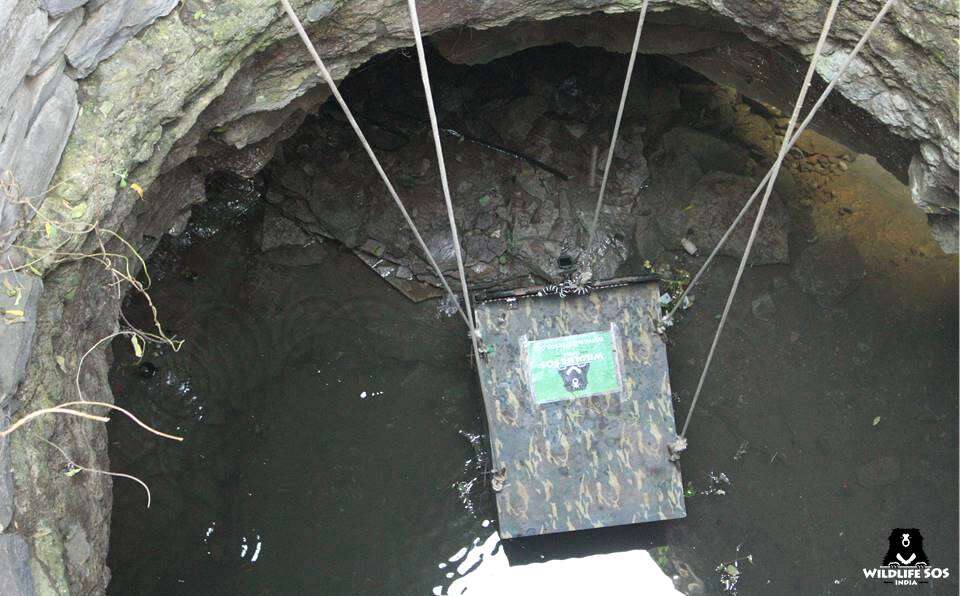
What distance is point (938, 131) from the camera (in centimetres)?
290

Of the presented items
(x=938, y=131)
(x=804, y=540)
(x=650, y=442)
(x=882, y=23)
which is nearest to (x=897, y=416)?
(x=804, y=540)

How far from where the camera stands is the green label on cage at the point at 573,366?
11.9 feet

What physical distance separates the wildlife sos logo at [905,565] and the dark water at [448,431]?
0.04m

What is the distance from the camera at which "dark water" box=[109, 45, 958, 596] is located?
3.79 metres

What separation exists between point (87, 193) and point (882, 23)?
8.28 feet

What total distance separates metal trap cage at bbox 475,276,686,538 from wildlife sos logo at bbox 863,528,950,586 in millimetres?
973

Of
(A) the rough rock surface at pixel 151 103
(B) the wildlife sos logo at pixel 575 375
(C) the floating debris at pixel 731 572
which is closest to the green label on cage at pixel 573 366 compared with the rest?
(B) the wildlife sos logo at pixel 575 375

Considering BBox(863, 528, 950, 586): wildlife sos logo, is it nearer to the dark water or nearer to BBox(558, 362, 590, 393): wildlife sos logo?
the dark water

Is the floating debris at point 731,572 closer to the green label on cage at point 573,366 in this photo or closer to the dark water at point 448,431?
the dark water at point 448,431

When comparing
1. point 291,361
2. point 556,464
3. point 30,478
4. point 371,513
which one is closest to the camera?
point 30,478

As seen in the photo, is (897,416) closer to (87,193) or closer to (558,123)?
(558,123)

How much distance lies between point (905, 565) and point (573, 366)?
170 centimetres

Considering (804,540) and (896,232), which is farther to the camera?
(896,232)

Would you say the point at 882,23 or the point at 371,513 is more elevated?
the point at 882,23
